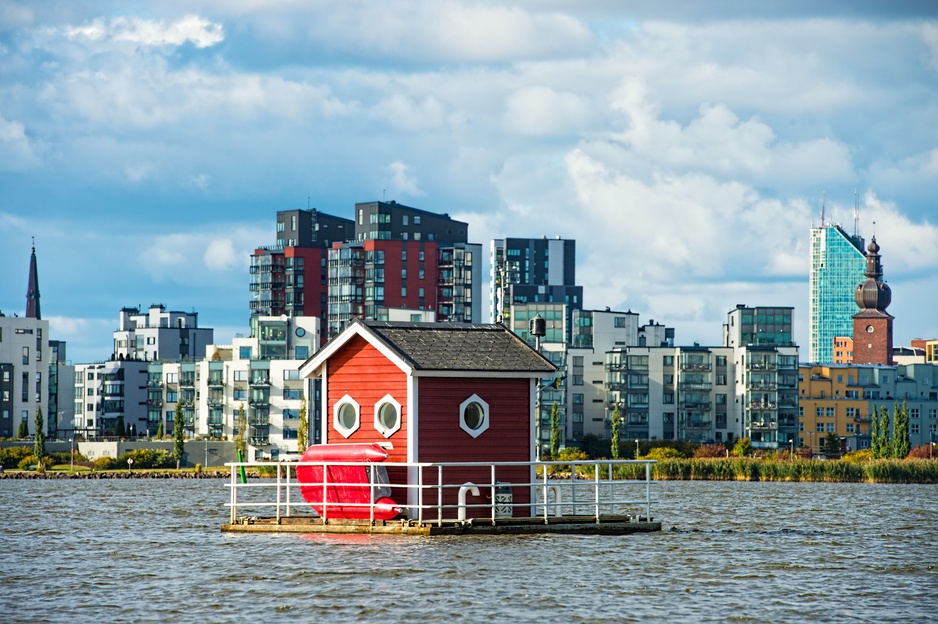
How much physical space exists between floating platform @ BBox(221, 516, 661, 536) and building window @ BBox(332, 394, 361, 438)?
2574 millimetres

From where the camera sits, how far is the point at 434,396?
41844 mm

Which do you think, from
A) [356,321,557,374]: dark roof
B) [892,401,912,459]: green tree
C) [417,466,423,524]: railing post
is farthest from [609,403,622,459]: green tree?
[417,466,423,524]: railing post

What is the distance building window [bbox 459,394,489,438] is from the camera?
1665 inches

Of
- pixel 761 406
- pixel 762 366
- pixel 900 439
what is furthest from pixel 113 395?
pixel 900 439

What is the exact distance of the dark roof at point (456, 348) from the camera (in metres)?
42.1

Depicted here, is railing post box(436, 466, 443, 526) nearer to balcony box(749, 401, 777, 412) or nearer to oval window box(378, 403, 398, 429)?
oval window box(378, 403, 398, 429)

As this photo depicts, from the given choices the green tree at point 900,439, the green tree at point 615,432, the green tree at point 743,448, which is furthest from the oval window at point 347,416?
the green tree at point 615,432

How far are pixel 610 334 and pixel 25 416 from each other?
65.4 m

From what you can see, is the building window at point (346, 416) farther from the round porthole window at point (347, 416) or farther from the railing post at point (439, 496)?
the railing post at point (439, 496)

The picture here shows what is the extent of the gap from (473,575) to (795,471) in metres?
71.8

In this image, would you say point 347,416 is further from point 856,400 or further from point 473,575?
point 856,400

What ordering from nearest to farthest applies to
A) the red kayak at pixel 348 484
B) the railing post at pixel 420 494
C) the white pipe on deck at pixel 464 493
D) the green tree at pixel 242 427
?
the railing post at pixel 420 494
the white pipe on deck at pixel 464 493
the red kayak at pixel 348 484
the green tree at pixel 242 427

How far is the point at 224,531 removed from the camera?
Result: 147 feet

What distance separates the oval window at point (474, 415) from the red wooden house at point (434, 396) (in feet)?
0.09
